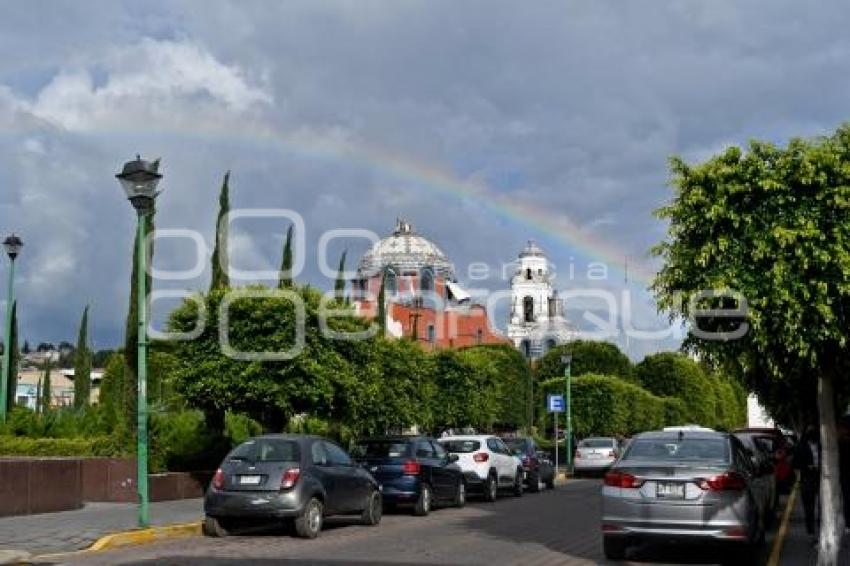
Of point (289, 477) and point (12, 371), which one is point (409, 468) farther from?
point (12, 371)

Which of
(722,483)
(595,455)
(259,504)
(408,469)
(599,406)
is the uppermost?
(599,406)

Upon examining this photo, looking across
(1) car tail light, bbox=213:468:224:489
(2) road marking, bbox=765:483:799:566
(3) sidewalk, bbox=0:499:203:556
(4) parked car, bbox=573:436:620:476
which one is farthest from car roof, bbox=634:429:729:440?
(4) parked car, bbox=573:436:620:476

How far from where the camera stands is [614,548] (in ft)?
45.5

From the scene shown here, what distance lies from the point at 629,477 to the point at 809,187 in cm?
413

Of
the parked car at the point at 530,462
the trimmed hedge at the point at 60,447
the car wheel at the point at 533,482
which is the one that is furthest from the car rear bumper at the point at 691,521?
the car wheel at the point at 533,482

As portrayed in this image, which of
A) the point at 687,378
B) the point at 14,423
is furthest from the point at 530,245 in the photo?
the point at 14,423

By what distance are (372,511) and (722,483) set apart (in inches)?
292

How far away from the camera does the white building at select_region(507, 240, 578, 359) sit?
124312 millimetres

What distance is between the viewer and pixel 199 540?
16.1m

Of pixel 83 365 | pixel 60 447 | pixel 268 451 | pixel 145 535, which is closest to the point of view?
pixel 145 535

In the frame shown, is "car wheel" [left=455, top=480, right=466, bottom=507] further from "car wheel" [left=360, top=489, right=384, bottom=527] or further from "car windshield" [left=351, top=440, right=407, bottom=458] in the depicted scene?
"car wheel" [left=360, top=489, right=384, bottom=527]

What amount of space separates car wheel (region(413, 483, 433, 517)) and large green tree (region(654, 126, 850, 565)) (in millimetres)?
9447

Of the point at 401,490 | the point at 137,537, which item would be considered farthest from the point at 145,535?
the point at 401,490

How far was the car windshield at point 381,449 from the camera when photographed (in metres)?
21.2
